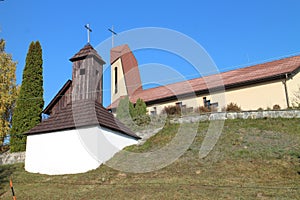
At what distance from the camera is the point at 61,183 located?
497 inches

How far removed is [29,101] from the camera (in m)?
22.6

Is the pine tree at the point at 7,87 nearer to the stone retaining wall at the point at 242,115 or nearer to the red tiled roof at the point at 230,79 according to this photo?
the red tiled roof at the point at 230,79

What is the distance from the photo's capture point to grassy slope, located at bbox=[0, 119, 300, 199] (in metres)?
9.43

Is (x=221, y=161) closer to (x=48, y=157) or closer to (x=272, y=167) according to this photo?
(x=272, y=167)

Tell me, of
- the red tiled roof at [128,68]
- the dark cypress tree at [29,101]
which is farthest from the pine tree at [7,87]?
the red tiled roof at [128,68]

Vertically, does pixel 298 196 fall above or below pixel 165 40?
below

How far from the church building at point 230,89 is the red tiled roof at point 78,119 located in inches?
396

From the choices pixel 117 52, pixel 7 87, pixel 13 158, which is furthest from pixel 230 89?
pixel 7 87

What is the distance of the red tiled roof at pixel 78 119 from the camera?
15211mm

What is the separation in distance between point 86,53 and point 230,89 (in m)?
12.2

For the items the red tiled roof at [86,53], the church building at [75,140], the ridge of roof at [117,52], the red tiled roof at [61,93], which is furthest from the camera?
the ridge of roof at [117,52]

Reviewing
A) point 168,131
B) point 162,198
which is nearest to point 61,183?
point 162,198

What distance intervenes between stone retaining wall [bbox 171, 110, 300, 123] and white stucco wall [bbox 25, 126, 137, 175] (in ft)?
22.2

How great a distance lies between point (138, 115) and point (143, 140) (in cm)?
538
